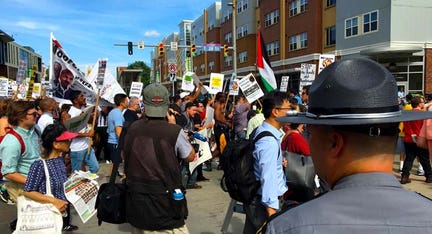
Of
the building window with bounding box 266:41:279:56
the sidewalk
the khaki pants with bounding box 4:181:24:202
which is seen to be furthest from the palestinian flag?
the building window with bounding box 266:41:279:56

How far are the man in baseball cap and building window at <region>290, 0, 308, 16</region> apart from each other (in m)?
33.9

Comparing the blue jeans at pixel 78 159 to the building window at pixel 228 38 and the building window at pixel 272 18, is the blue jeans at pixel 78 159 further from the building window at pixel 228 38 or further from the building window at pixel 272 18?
the building window at pixel 228 38

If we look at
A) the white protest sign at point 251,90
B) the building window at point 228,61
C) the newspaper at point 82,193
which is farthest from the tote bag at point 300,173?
the building window at point 228,61

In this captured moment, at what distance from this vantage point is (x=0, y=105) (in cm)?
706

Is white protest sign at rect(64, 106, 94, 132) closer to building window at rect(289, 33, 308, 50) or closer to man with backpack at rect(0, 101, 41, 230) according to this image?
man with backpack at rect(0, 101, 41, 230)

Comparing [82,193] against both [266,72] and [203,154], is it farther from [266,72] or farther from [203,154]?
[266,72]

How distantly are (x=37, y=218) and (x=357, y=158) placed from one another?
3.18 m

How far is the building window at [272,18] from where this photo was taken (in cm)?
3766

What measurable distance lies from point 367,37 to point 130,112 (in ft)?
70.9

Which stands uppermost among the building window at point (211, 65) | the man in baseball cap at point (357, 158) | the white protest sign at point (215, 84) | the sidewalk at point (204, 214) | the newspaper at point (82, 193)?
the building window at point (211, 65)

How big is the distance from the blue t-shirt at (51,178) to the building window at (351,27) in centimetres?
2655

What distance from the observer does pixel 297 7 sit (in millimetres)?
34281

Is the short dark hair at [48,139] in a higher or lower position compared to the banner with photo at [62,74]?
lower

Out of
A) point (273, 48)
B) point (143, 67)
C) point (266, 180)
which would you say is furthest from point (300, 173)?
point (143, 67)
